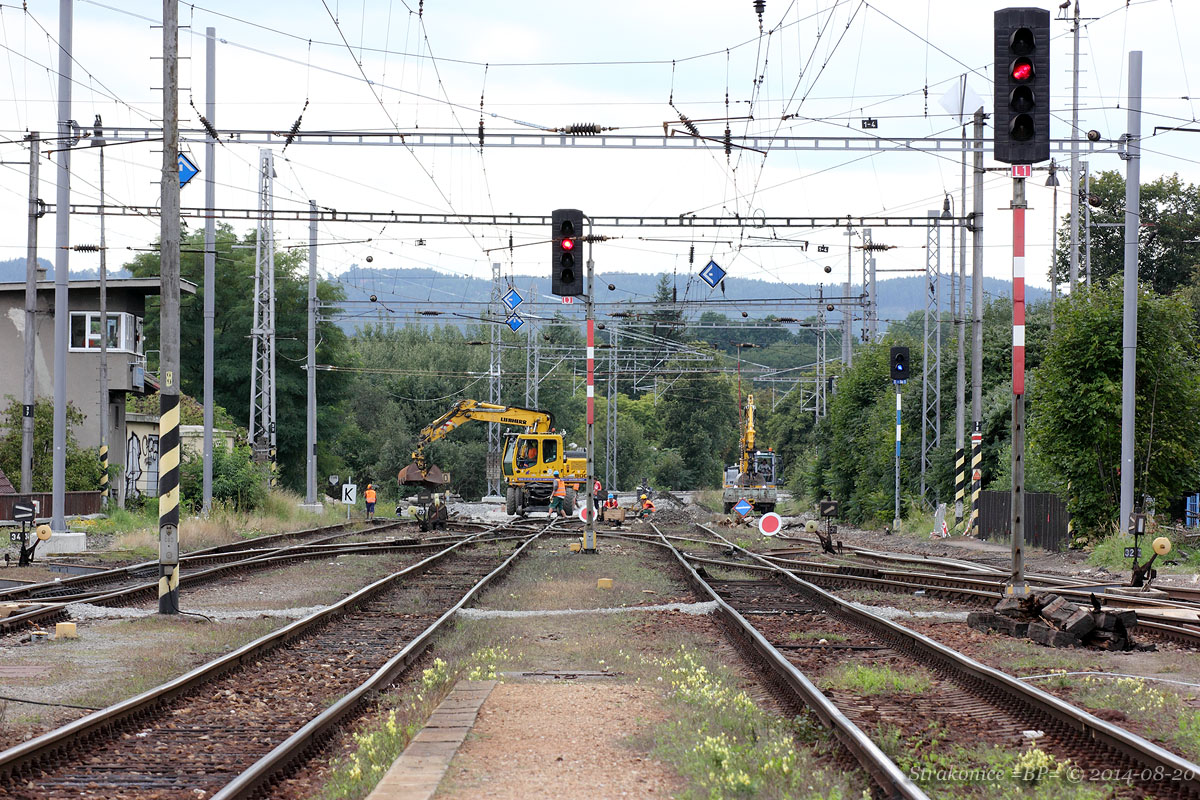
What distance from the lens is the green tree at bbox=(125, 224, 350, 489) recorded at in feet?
223

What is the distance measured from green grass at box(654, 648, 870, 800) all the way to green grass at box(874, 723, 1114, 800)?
495 mm

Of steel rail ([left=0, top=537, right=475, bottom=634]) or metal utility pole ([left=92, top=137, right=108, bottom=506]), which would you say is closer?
steel rail ([left=0, top=537, right=475, bottom=634])

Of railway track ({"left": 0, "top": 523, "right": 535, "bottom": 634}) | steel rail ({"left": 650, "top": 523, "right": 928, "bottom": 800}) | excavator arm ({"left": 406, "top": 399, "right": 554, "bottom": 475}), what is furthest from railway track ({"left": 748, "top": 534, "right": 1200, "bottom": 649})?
excavator arm ({"left": 406, "top": 399, "right": 554, "bottom": 475})

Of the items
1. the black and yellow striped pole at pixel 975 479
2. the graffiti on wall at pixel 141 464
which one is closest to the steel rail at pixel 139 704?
the black and yellow striped pole at pixel 975 479

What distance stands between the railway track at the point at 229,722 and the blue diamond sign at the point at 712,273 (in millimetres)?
24892

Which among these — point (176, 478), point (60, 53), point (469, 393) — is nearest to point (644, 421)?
point (469, 393)

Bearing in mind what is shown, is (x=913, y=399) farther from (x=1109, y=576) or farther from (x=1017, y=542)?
(x=1017, y=542)

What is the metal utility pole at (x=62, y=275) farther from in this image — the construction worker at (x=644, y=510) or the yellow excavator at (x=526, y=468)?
the construction worker at (x=644, y=510)

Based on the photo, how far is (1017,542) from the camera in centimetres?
1512

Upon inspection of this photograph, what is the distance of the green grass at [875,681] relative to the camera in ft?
35.1

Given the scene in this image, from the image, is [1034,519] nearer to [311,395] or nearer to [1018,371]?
[1018,371]

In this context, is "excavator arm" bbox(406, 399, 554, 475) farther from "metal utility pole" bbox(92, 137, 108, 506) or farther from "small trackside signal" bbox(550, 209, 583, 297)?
"small trackside signal" bbox(550, 209, 583, 297)

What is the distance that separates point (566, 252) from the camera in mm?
22766

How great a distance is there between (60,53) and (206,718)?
2123 centimetres
